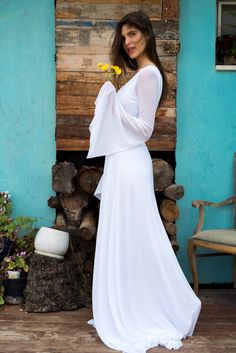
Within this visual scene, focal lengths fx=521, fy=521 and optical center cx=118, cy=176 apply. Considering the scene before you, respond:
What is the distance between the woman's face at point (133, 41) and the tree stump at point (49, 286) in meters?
1.71

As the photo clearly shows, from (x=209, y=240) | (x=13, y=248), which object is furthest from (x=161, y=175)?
(x=13, y=248)

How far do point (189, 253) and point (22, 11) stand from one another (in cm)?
262

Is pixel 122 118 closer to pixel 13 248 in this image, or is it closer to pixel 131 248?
pixel 131 248

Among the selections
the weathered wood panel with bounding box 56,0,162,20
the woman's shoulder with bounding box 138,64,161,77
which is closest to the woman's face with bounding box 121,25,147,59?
the woman's shoulder with bounding box 138,64,161,77

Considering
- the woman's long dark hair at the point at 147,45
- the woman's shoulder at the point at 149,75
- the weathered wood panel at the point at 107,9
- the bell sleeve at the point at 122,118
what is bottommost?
the bell sleeve at the point at 122,118

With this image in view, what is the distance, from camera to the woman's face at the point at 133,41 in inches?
131

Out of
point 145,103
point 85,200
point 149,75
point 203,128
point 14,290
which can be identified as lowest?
point 14,290

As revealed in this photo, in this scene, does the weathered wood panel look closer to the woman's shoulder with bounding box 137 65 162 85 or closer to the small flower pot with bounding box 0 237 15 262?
the woman's shoulder with bounding box 137 65 162 85

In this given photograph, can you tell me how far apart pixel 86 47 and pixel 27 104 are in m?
0.75

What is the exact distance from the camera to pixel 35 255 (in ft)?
13.4

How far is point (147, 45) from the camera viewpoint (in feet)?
11.0

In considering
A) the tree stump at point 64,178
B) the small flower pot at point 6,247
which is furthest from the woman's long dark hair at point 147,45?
the small flower pot at point 6,247

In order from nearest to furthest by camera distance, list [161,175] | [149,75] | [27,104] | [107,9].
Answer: [149,75] < [161,175] < [107,9] < [27,104]

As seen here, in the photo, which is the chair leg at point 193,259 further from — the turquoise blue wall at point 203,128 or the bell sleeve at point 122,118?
the bell sleeve at point 122,118
